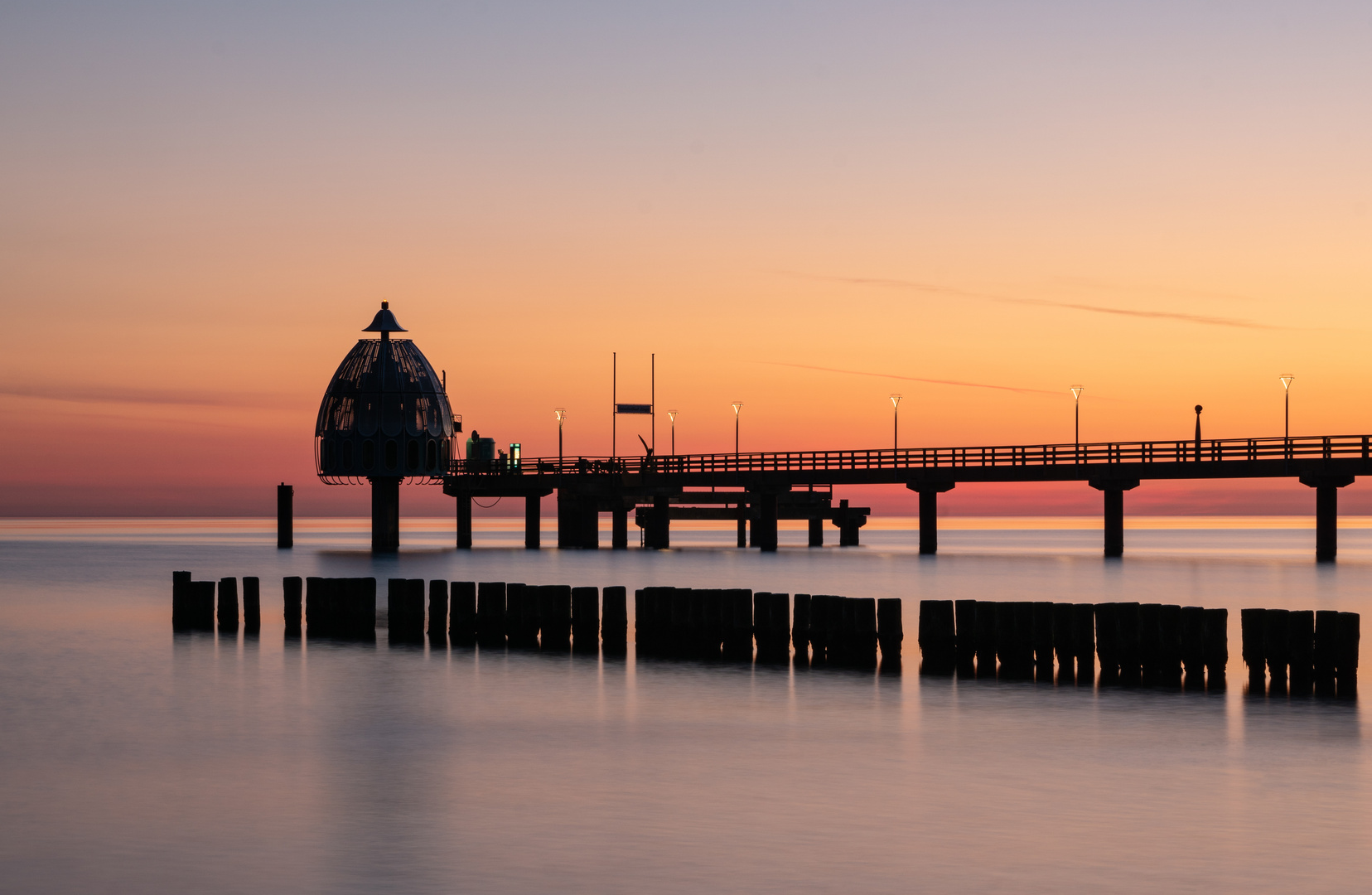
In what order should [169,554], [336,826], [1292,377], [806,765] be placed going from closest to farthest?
[336,826]
[806,765]
[1292,377]
[169,554]

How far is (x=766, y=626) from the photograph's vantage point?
30.5 meters

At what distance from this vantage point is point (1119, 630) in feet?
86.7

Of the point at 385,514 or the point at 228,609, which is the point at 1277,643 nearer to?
the point at 228,609

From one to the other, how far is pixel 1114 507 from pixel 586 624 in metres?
47.9

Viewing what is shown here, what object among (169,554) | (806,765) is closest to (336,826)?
(806,765)

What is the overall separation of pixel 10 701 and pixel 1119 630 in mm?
18835

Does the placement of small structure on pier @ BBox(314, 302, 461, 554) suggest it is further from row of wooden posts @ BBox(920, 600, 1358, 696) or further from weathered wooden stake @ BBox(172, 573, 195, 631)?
row of wooden posts @ BBox(920, 600, 1358, 696)

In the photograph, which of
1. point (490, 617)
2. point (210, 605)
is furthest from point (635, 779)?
point (210, 605)

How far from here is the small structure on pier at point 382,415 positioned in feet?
253

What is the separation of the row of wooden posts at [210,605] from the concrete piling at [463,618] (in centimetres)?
512

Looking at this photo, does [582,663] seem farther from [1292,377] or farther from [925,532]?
[1292,377]

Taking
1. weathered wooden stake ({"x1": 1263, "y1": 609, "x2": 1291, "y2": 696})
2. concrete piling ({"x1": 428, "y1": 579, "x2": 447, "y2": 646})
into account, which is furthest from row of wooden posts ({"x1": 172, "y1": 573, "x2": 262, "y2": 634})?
weathered wooden stake ({"x1": 1263, "y1": 609, "x2": 1291, "y2": 696})

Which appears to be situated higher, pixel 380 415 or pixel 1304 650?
pixel 380 415

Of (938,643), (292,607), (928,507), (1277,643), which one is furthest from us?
(928,507)
